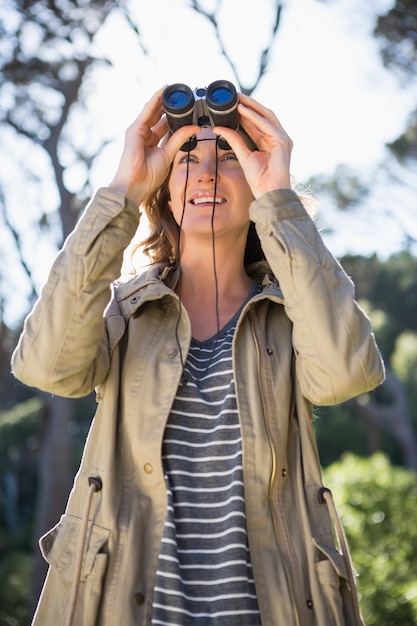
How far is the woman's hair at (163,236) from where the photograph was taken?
9.58 ft

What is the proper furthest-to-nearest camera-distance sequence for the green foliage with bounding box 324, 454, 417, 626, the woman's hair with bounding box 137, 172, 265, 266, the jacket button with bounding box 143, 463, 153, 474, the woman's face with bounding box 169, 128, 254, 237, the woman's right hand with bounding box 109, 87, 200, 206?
the green foliage with bounding box 324, 454, 417, 626
the woman's hair with bounding box 137, 172, 265, 266
the woman's face with bounding box 169, 128, 254, 237
the woman's right hand with bounding box 109, 87, 200, 206
the jacket button with bounding box 143, 463, 153, 474

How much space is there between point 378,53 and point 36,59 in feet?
15.5

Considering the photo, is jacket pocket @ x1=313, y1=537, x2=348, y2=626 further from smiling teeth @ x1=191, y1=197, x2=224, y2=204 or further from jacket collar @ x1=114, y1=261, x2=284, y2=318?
smiling teeth @ x1=191, y1=197, x2=224, y2=204

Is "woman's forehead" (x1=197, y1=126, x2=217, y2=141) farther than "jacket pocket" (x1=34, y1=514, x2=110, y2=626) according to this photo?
Yes

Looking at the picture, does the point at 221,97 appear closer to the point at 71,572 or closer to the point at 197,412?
the point at 197,412

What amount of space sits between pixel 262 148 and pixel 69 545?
4.02ft

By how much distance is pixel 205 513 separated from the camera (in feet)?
7.56

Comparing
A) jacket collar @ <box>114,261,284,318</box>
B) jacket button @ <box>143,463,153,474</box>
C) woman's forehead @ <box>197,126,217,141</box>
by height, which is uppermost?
woman's forehead @ <box>197,126,217,141</box>

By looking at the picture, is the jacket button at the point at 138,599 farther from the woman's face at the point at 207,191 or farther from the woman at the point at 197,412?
the woman's face at the point at 207,191

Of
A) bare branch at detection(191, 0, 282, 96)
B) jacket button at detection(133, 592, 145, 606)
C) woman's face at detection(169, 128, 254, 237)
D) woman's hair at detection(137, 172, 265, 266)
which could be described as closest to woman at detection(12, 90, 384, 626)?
jacket button at detection(133, 592, 145, 606)

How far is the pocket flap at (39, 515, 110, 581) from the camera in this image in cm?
227

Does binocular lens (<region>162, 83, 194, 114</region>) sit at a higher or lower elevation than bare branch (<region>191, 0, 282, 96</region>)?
lower

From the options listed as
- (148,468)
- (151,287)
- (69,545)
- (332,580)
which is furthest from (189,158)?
(332,580)

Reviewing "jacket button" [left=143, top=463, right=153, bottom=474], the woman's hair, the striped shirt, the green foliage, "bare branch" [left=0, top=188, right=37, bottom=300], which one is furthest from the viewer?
"bare branch" [left=0, top=188, right=37, bottom=300]
